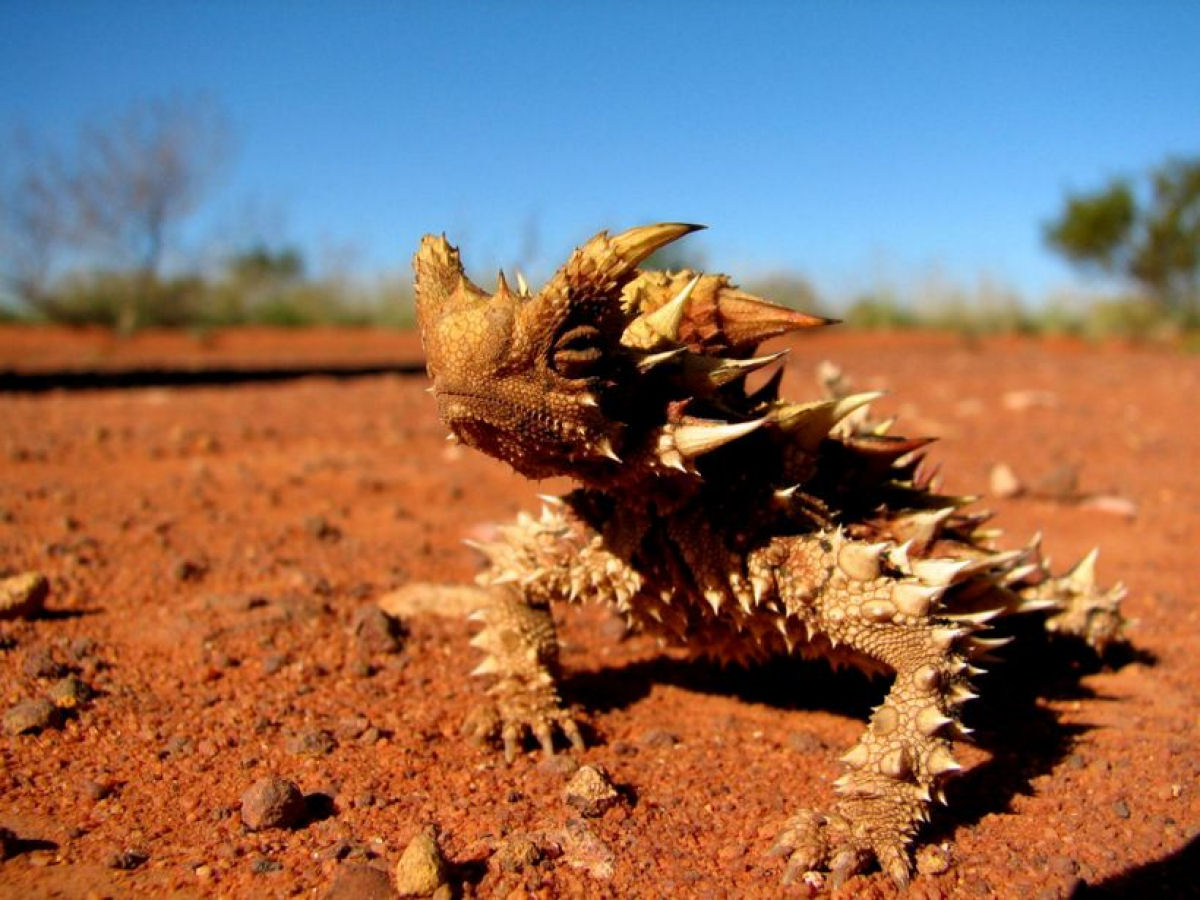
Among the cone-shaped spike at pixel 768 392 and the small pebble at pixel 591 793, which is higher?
the cone-shaped spike at pixel 768 392

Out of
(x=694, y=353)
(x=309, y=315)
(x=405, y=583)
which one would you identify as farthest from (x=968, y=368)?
(x=309, y=315)

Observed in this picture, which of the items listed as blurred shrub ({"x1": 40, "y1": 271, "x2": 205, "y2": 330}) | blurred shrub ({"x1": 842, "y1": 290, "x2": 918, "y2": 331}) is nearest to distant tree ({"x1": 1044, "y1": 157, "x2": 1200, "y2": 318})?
blurred shrub ({"x1": 842, "y1": 290, "x2": 918, "y2": 331})

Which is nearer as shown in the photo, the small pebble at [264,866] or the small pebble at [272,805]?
the small pebble at [264,866]

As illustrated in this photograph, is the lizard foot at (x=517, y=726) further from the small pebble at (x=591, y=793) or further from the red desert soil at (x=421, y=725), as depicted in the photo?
the small pebble at (x=591, y=793)

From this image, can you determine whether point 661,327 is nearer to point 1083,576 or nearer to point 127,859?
point 127,859

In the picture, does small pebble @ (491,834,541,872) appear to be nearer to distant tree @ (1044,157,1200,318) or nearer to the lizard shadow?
the lizard shadow

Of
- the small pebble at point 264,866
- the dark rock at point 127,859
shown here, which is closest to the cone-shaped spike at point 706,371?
the small pebble at point 264,866

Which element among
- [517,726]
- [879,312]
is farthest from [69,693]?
[879,312]
